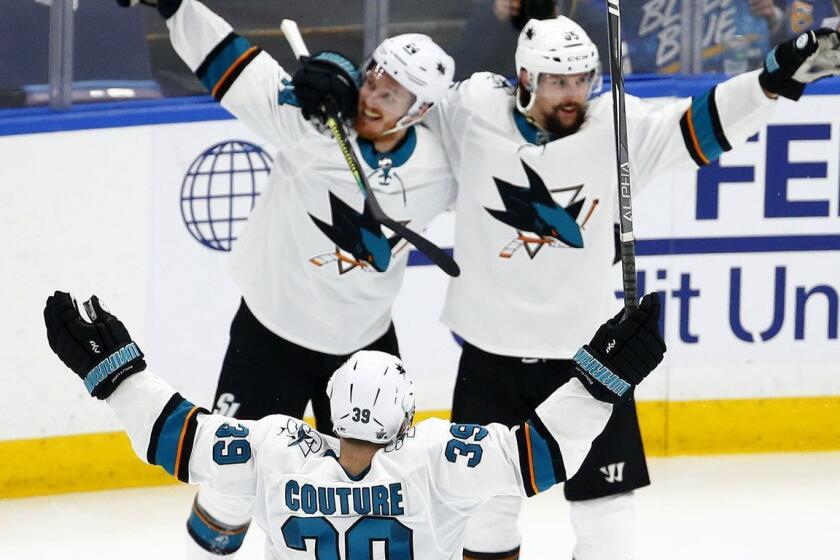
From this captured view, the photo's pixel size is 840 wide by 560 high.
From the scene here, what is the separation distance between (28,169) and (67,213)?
0.17 meters

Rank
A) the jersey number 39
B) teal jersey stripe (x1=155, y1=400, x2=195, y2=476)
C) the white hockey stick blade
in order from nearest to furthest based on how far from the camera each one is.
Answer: the jersey number 39 < teal jersey stripe (x1=155, y1=400, x2=195, y2=476) < the white hockey stick blade

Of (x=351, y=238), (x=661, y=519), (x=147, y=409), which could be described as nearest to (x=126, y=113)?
(x=351, y=238)

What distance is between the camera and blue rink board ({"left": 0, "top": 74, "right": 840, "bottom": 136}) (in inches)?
192

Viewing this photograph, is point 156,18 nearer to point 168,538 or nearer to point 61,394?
point 61,394

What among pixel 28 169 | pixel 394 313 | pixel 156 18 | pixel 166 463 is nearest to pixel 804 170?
pixel 394 313

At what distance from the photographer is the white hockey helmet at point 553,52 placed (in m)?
3.80

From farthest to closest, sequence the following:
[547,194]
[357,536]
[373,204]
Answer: [547,194], [373,204], [357,536]

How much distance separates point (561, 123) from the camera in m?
3.88

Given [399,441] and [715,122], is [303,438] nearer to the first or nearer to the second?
[399,441]

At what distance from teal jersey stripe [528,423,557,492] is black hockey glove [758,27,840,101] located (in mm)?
1203

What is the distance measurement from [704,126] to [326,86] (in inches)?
34.3

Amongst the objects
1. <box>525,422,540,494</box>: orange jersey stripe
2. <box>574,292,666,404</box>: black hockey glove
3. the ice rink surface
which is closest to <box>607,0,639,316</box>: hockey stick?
<box>574,292,666,404</box>: black hockey glove

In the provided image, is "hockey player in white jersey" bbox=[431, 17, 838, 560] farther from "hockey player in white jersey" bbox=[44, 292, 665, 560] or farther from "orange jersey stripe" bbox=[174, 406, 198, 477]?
"orange jersey stripe" bbox=[174, 406, 198, 477]

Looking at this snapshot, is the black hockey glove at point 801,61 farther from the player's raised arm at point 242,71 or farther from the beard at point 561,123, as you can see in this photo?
the player's raised arm at point 242,71
